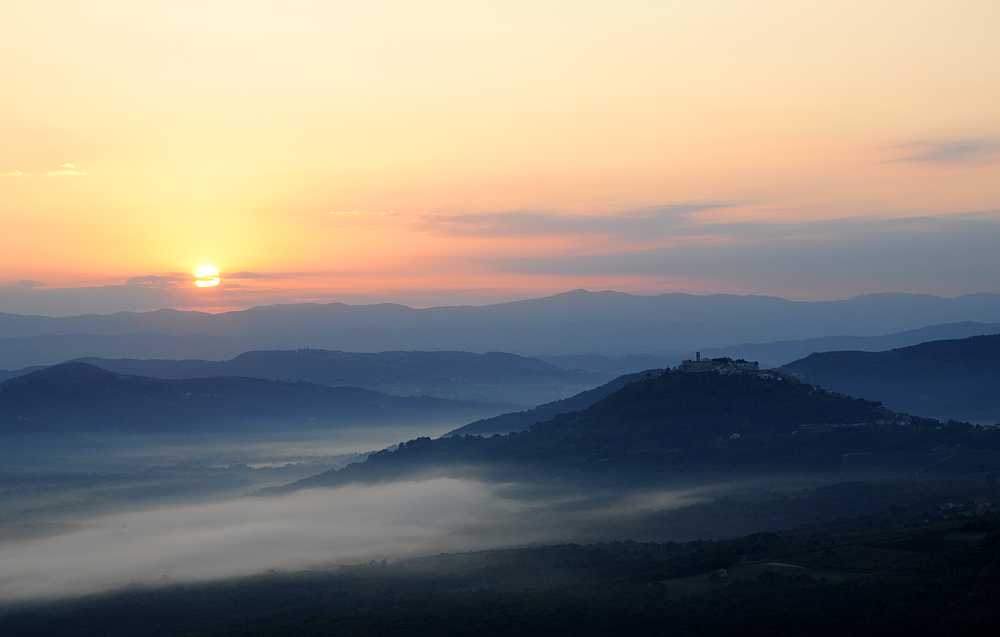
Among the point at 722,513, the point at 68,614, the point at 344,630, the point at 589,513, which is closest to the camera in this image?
the point at 344,630

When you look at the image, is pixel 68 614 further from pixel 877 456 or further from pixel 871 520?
pixel 877 456

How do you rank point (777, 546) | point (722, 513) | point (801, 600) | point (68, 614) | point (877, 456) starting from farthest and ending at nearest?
point (877, 456) → point (722, 513) → point (68, 614) → point (777, 546) → point (801, 600)

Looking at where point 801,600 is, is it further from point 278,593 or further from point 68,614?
point 68,614

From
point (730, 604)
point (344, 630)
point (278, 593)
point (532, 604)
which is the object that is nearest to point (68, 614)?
point (278, 593)

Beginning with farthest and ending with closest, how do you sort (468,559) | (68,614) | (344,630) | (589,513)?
1. (589,513)
2. (468,559)
3. (68,614)
4. (344,630)

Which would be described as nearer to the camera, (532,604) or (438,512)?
(532,604)

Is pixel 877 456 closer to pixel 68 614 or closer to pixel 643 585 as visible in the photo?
pixel 643 585

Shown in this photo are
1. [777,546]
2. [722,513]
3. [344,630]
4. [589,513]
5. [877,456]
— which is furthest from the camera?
[877,456]

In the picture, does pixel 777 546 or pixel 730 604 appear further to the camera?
pixel 777 546

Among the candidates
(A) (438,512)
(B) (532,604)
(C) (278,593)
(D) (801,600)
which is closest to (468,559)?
(C) (278,593)
